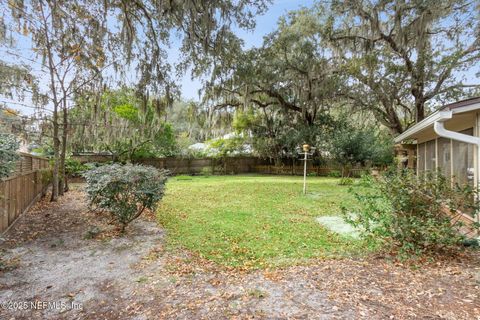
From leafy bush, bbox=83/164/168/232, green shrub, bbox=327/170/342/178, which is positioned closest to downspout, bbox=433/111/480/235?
leafy bush, bbox=83/164/168/232

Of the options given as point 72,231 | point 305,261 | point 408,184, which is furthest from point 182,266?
point 408,184

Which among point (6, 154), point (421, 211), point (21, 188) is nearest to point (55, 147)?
point (21, 188)

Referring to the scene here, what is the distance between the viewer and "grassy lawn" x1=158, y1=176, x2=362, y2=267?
3.71 meters

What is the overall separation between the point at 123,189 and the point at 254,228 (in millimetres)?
2422

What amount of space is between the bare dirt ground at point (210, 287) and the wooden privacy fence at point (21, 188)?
686 mm

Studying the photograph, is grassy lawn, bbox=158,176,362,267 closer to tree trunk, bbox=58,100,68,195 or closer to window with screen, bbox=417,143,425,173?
window with screen, bbox=417,143,425,173

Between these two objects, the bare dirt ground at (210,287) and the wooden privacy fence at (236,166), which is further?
the wooden privacy fence at (236,166)

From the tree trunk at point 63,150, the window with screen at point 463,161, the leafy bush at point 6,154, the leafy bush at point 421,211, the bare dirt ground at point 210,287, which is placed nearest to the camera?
the bare dirt ground at point 210,287

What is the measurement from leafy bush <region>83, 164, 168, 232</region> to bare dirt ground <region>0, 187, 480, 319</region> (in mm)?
751

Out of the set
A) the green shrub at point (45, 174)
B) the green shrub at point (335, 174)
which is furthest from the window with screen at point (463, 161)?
the green shrub at point (335, 174)

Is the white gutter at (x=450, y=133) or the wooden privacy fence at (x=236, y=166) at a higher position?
the white gutter at (x=450, y=133)

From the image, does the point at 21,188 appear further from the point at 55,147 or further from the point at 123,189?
the point at 123,189

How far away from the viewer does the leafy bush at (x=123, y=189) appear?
446 centimetres

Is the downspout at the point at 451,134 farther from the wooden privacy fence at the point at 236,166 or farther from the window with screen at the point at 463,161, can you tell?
the wooden privacy fence at the point at 236,166
